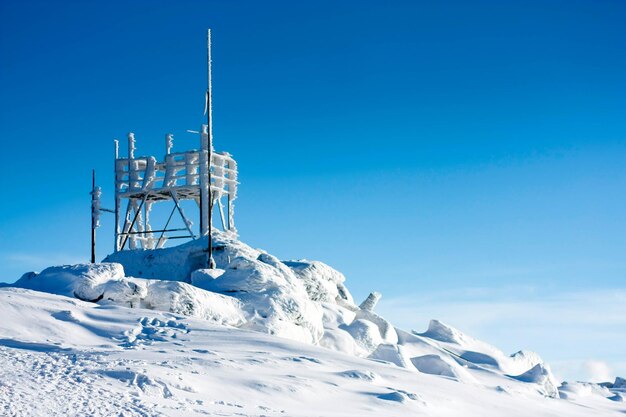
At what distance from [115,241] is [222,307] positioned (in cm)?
1278

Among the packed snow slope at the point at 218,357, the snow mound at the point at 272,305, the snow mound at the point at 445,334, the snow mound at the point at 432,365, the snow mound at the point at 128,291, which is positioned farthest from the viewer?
the snow mound at the point at 445,334

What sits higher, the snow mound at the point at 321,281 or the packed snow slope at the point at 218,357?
the snow mound at the point at 321,281

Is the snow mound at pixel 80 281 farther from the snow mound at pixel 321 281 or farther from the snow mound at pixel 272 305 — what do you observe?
the snow mound at pixel 321 281

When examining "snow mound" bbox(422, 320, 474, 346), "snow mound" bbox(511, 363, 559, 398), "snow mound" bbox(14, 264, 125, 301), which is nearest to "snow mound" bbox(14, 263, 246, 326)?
"snow mound" bbox(14, 264, 125, 301)

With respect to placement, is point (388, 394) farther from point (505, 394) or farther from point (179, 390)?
point (505, 394)

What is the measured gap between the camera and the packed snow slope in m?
10.7

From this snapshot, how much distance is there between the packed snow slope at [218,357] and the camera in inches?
421

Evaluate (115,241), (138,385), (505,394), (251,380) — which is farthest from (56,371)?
(115,241)

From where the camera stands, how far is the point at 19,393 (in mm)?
9727

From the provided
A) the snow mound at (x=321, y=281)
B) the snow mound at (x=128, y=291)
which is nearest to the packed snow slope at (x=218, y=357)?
the snow mound at (x=128, y=291)

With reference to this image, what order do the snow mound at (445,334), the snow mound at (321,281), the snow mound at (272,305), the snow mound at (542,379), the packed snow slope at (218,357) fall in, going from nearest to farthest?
1. the packed snow slope at (218,357)
2. the snow mound at (272,305)
3. the snow mound at (542,379)
4. the snow mound at (321,281)
5. the snow mound at (445,334)

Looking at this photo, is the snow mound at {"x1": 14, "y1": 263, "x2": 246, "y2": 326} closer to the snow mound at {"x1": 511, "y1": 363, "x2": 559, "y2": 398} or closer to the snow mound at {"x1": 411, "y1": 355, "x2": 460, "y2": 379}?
the snow mound at {"x1": 411, "y1": 355, "x2": 460, "y2": 379}

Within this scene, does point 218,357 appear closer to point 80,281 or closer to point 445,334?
point 80,281

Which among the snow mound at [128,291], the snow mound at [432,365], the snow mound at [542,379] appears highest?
the snow mound at [128,291]
